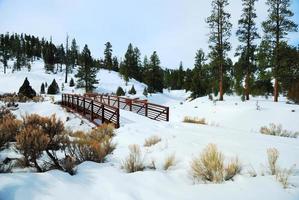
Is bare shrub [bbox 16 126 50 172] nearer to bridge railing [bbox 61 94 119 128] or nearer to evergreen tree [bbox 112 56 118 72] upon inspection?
bridge railing [bbox 61 94 119 128]

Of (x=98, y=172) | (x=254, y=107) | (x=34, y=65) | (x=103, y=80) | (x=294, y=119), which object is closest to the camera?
(x=98, y=172)

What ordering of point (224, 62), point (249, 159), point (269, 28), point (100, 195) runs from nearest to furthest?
1. point (100, 195)
2. point (249, 159)
3. point (269, 28)
4. point (224, 62)

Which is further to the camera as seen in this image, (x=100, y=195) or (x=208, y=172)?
(x=208, y=172)

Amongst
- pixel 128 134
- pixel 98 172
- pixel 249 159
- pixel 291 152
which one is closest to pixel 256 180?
pixel 249 159

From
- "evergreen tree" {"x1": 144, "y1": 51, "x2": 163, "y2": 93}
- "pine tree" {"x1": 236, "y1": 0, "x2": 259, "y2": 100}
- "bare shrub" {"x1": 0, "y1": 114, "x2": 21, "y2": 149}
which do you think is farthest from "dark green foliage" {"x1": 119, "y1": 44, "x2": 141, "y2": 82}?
"bare shrub" {"x1": 0, "y1": 114, "x2": 21, "y2": 149}

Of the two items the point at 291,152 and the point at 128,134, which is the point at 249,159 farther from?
the point at 128,134

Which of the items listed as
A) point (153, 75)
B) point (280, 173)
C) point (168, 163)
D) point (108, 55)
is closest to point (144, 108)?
point (168, 163)

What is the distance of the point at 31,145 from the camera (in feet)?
21.9

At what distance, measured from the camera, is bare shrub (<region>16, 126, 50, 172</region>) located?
259 inches

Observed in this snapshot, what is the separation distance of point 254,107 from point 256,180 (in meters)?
21.2

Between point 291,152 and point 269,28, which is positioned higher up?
point 269,28

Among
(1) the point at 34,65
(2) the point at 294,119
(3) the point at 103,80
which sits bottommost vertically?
(2) the point at 294,119

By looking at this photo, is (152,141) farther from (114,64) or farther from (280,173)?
(114,64)

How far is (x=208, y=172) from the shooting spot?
17.6 ft
